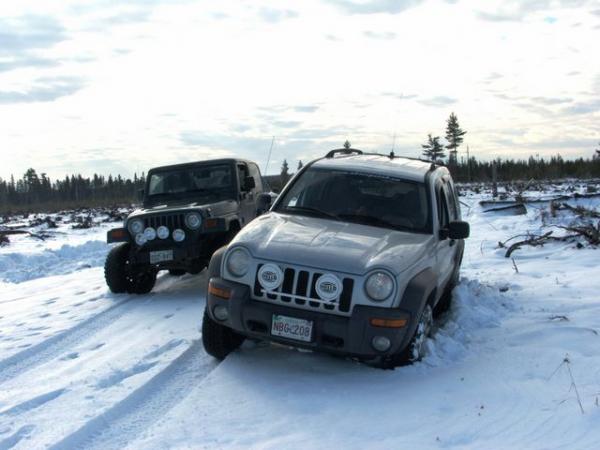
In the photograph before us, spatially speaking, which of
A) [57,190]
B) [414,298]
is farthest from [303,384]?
[57,190]

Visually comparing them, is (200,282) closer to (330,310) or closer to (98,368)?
(98,368)

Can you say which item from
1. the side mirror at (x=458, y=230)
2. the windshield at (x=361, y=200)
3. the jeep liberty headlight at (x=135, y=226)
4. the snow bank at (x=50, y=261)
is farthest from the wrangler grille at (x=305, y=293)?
the snow bank at (x=50, y=261)

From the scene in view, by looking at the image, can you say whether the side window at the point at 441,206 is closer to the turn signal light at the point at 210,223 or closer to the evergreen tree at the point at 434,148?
the turn signal light at the point at 210,223

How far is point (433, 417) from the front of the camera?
377 cm

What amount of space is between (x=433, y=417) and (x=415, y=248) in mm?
1528

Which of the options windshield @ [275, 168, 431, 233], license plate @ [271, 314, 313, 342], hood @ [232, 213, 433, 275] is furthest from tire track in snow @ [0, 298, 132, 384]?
windshield @ [275, 168, 431, 233]

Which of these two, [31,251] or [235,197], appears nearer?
[235,197]

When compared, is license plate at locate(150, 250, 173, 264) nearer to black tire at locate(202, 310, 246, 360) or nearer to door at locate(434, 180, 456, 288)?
black tire at locate(202, 310, 246, 360)

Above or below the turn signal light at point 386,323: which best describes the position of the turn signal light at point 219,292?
above

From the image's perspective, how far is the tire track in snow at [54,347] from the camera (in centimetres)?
527

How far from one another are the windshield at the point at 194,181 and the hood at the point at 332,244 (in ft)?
13.6

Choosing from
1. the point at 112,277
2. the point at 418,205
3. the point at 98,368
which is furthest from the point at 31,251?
the point at 418,205

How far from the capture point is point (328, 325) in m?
4.26

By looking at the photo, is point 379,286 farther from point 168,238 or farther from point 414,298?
point 168,238
